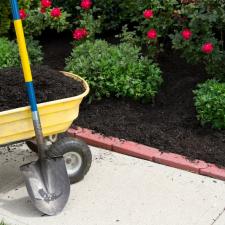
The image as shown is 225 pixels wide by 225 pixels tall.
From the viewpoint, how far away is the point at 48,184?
3801mm

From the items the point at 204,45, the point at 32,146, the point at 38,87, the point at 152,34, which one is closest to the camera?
the point at 38,87

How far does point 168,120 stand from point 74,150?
1.12m

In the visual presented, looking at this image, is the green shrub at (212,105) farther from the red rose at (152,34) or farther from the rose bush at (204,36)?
the red rose at (152,34)

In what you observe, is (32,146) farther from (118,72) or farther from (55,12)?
(55,12)

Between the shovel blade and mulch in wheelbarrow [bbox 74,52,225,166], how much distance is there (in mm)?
970

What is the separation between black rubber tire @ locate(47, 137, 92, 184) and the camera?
3.95m

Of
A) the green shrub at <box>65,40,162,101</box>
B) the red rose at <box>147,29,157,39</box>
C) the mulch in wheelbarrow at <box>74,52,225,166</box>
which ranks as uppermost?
the red rose at <box>147,29,157,39</box>

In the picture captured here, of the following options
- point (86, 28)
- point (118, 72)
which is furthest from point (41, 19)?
point (118, 72)

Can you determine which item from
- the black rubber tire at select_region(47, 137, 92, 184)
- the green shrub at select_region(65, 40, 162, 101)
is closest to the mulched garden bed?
the green shrub at select_region(65, 40, 162, 101)

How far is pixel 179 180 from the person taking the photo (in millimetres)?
4105

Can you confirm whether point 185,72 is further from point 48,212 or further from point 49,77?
point 48,212

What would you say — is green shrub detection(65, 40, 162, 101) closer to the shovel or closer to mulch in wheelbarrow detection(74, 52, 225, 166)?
mulch in wheelbarrow detection(74, 52, 225, 166)

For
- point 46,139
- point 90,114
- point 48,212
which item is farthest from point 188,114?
point 48,212

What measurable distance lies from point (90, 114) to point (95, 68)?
1.39 ft
